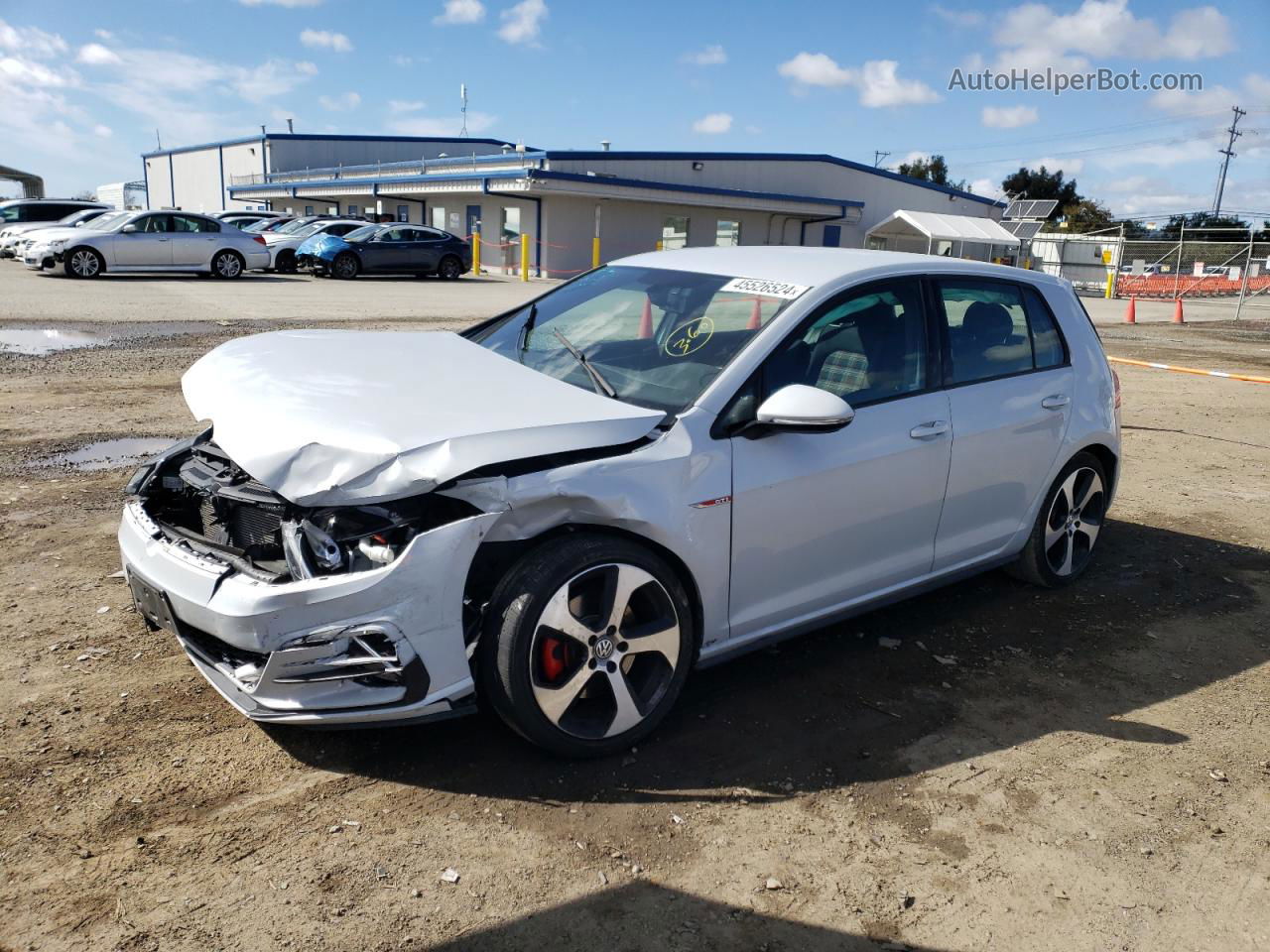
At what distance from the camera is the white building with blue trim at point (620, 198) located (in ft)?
115

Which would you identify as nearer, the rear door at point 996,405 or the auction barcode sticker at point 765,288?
the auction barcode sticker at point 765,288

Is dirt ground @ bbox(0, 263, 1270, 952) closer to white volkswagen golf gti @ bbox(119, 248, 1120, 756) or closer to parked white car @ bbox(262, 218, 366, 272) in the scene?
white volkswagen golf gti @ bbox(119, 248, 1120, 756)

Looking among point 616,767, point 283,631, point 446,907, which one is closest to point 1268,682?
point 616,767

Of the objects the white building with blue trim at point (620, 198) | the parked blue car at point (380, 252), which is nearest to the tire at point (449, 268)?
the parked blue car at point (380, 252)

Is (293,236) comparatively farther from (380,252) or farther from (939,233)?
(939,233)

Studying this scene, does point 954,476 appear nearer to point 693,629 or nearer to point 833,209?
point 693,629

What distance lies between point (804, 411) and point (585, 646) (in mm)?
1086

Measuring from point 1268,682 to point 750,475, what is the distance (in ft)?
8.62

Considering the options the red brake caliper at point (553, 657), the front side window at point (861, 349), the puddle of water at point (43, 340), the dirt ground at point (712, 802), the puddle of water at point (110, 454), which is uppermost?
the front side window at point (861, 349)

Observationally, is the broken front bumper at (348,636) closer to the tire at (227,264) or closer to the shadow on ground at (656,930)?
the shadow on ground at (656,930)

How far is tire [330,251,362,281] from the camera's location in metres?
26.8

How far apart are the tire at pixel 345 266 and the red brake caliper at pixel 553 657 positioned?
25.6 metres

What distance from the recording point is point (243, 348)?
4.10m

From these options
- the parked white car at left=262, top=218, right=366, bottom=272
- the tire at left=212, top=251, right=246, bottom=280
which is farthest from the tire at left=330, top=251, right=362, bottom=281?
the tire at left=212, top=251, right=246, bottom=280
